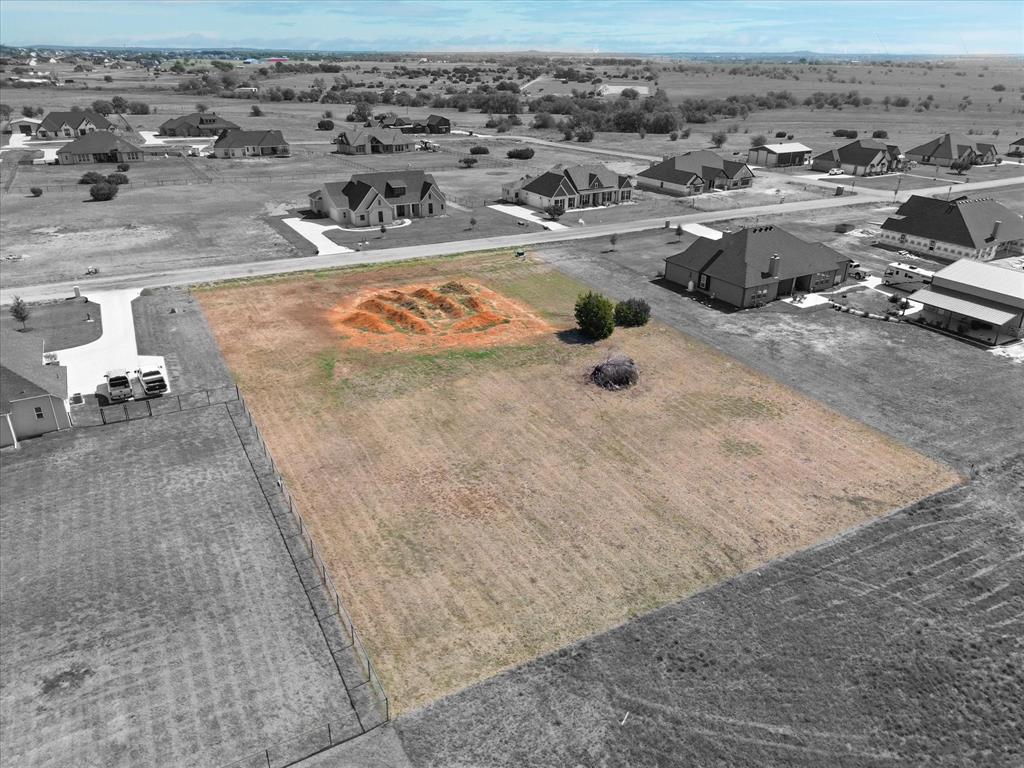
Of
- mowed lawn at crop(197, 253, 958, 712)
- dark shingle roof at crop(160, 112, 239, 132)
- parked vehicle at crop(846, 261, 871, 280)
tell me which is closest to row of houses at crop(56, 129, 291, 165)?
dark shingle roof at crop(160, 112, 239, 132)

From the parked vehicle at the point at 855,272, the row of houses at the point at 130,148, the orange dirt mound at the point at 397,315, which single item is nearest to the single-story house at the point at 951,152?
the parked vehicle at the point at 855,272

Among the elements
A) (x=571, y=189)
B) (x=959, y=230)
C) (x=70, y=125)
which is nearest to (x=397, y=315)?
(x=571, y=189)

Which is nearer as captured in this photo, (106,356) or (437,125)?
(106,356)

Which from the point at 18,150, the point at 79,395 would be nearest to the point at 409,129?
the point at 18,150

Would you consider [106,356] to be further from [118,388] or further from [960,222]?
[960,222]

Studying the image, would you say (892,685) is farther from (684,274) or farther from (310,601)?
(684,274)

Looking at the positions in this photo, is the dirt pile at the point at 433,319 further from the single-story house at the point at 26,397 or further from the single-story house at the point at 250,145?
the single-story house at the point at 250,145
